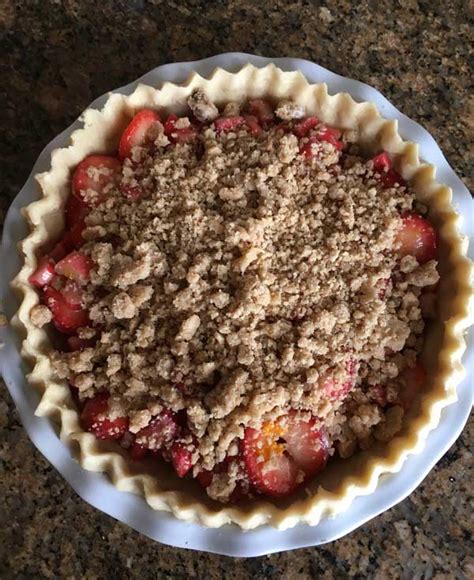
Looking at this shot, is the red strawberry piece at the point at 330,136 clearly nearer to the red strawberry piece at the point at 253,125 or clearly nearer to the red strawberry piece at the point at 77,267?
the red strawberry piece at the point at 253,125

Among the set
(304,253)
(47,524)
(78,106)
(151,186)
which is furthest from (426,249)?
(47,524)

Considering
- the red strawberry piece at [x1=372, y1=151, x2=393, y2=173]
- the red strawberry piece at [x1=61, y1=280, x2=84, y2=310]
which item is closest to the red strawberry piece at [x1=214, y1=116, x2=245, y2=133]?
the red strawberry piece at [x1=372, y1=151, x2=393, y2=173]

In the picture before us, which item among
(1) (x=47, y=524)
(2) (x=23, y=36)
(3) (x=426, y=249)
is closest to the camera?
(3) (x=426, y=249)

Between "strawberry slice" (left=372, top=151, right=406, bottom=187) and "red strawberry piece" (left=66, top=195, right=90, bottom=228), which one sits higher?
"strawberry slice" (left=372, top=151, right=406, bottom=187)

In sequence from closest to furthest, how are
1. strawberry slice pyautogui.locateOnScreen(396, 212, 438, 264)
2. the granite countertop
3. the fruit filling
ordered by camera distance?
the fruit filling < strawberry slice pyautogui.locateOnScreen(396, 212, 438, 264) < the granite countertop

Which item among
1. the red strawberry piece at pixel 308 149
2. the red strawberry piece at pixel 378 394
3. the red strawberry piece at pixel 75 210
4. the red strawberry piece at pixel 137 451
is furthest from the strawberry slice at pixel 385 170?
the red strawberry piece at pixel 137 451

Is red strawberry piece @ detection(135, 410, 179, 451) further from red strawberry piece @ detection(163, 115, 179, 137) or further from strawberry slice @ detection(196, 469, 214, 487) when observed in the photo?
red strawberry piece @ detection(163, 115, 179, 137)

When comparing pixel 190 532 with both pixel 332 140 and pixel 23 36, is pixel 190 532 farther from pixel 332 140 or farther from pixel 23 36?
pixel 23 36
